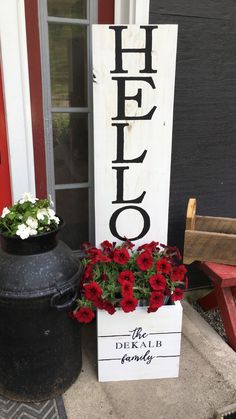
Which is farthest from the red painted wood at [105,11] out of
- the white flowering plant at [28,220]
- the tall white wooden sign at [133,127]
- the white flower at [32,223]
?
the white flower at [32,223]

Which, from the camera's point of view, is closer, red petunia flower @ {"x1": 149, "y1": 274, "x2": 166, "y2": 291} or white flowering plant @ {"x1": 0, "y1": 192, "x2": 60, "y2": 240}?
white flowering plant @ {"x1": 0, "y1": 192, "x2": 60, "y2": 240}

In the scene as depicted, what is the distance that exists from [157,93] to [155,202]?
0.58 metres

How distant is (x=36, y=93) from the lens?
2.15m

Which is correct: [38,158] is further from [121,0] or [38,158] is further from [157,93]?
[121,0]

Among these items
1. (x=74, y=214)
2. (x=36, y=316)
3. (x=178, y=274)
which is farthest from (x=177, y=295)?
(x=74, y=214)

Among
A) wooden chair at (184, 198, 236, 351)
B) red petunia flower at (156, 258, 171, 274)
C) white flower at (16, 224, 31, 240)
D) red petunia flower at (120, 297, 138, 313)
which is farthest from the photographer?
wooden chair at (184, 198, 236, 351)

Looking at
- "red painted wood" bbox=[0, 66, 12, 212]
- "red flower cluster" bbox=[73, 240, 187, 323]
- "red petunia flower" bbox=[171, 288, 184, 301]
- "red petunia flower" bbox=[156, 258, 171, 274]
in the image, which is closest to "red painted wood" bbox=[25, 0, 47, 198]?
"red painted wood" bbox=[0, 66, 12, 212]

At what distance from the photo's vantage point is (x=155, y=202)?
6.72 feet

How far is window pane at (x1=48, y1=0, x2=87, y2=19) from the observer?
6.75ft

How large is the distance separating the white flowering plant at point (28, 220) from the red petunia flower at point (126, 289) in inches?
16.7

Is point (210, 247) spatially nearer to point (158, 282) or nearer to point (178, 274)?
point (178, 274)

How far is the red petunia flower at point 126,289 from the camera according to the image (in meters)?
1.74

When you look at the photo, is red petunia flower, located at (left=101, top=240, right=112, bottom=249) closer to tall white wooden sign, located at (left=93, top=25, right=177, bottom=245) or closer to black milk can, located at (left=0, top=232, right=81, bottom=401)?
tall white wooden sign, located at (left=93, top=25, right=177, bottom=245)

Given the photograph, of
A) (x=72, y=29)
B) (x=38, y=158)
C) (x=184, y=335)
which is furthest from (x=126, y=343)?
(x=72, y=29)
